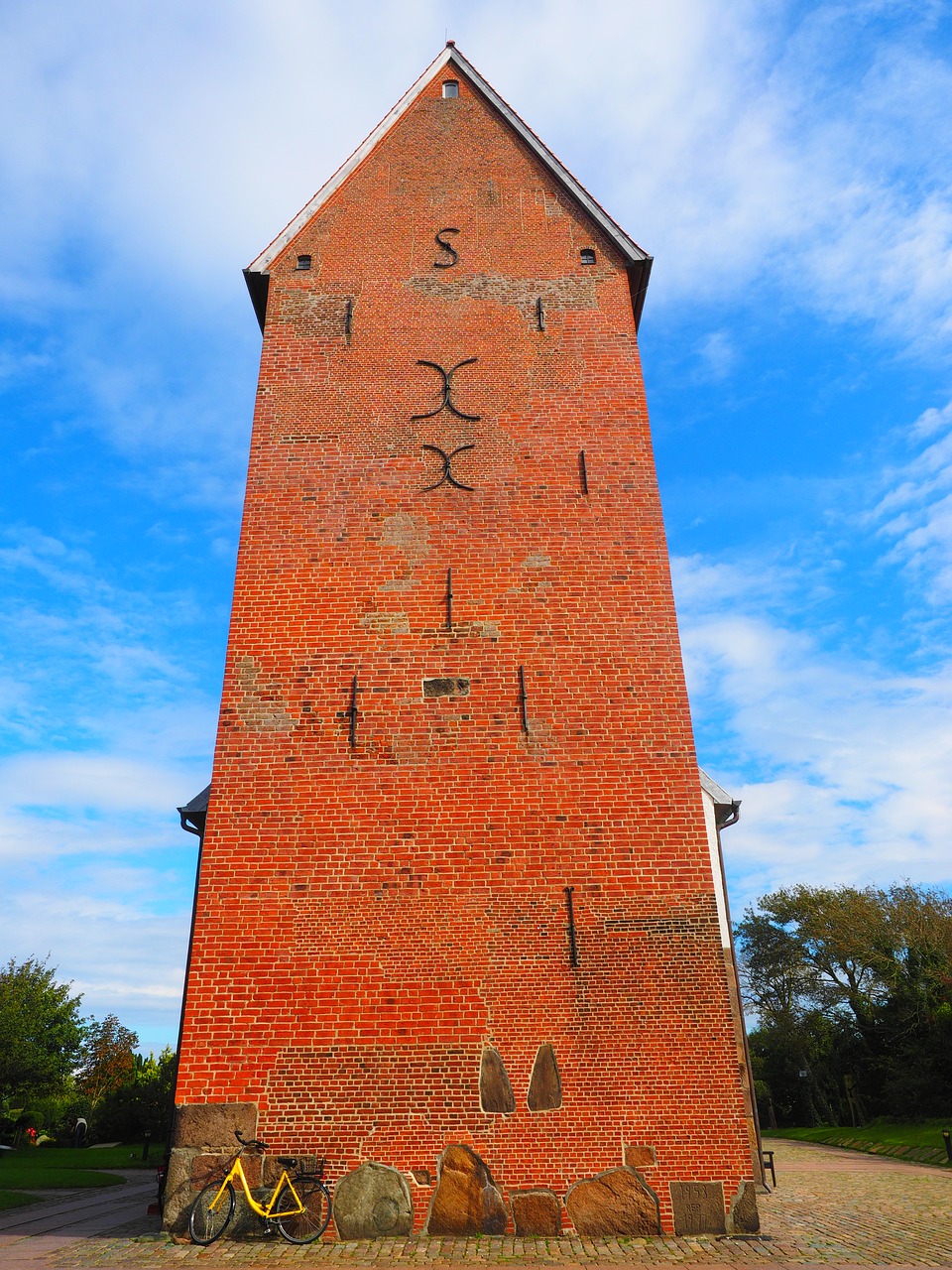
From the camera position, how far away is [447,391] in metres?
11.5

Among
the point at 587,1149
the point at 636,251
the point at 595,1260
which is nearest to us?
the point at 595,1260

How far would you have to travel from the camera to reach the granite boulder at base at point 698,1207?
771 cm

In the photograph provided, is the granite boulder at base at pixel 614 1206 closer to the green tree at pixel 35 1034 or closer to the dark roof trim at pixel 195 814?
the dark roof trim at pixel 195 814

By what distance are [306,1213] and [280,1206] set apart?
26 centimetres

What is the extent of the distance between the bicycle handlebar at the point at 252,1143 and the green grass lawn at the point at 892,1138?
16.7m

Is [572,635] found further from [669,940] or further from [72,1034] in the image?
[72,1034]

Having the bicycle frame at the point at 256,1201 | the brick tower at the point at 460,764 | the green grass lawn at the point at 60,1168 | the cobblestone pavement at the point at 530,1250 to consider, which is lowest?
the green grass lawn at the point at 60,1168

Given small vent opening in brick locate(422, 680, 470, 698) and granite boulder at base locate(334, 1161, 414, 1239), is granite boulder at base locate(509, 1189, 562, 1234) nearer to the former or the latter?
granite boulder at base locate(334, 1161, 414, 1239)

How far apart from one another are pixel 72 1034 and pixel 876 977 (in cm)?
3201

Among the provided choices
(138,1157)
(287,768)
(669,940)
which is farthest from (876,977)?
(287,768)

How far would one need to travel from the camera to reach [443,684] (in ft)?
32.3

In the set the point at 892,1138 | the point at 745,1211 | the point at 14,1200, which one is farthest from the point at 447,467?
the point at 892,1138

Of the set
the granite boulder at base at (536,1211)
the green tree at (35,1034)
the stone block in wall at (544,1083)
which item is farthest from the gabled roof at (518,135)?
the green tree at (35,1034)

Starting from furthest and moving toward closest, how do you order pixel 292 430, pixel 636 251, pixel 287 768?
1. pixel 636 251
2. pixel 292 430
3. pixel 287 768
